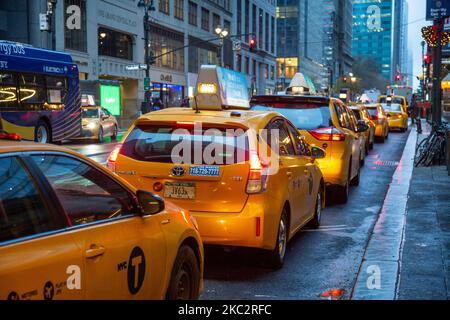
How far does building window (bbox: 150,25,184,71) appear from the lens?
5248 cm

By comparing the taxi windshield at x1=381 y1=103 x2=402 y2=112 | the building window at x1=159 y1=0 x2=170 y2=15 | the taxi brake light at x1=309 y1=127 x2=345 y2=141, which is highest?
the building window at x1=159 y1=0 x2=170 y2=15

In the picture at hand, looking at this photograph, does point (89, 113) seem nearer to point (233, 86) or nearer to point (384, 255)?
point (233, 86)

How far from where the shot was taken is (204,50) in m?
64.2

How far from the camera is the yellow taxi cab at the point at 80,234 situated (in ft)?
10.4

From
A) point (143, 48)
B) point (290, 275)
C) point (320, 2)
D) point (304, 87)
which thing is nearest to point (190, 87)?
point (143, 48)

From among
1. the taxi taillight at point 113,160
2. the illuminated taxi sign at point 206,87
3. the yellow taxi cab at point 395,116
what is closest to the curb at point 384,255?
the taxi taillight at point 113,160

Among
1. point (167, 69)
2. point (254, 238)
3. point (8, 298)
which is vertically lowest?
point (254, 238)

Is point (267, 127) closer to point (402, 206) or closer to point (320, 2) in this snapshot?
point (402, 206)

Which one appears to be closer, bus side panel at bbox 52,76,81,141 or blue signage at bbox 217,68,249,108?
blue signage at bbox 217,68,249,108

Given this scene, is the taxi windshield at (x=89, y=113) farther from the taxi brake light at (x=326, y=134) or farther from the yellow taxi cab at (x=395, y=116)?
the taxi brake light at (x=326, y=134)

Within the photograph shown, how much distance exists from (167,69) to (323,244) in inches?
1894

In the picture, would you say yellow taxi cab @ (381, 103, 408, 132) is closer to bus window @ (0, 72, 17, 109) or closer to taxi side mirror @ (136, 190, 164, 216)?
bus window @ (0, 72, 17, 109)

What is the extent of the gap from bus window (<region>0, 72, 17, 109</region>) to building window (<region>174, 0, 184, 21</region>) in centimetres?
3618

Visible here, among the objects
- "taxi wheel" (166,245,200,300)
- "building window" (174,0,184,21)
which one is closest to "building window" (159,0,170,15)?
"building window" (174,0,184,21)
